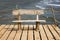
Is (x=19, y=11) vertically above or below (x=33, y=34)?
above

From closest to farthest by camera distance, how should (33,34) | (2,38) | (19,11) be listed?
(2,38)
(33,34)
(19,11)

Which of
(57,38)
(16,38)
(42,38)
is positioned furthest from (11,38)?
(57,38)

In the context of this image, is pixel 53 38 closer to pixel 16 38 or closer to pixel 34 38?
pixel 34 38

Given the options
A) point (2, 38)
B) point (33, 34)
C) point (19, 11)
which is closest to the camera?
point (2, 38)

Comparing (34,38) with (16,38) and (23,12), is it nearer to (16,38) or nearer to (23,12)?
(16,38)

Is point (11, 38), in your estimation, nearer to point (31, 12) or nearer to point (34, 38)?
point (34, 38)

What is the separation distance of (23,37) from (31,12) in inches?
72.9

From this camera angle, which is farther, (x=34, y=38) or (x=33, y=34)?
(x=33, y=34)

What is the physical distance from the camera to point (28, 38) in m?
7.18

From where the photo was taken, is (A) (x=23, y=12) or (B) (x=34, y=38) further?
(A) (x=23, y=12)

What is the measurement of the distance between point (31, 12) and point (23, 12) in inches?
14.7

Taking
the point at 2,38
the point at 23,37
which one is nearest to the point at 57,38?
the point at 23,37

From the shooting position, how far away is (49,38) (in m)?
7.12

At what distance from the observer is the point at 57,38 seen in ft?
23.3
